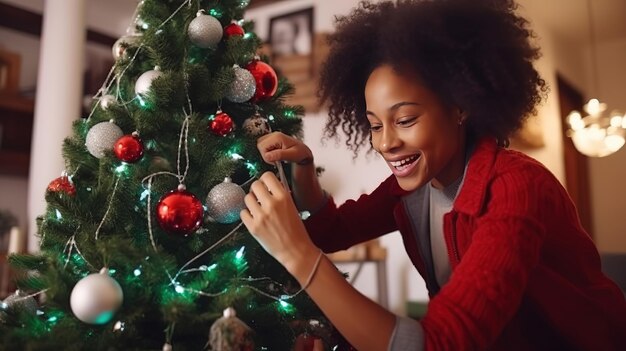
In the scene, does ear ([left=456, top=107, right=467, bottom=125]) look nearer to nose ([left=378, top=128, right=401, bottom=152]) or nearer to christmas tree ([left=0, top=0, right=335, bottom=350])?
nose ([left=378, top=128, right=401, bottom=152])

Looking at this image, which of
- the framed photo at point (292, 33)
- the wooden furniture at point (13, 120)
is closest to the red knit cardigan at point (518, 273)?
the framed photo at point (292, 33)

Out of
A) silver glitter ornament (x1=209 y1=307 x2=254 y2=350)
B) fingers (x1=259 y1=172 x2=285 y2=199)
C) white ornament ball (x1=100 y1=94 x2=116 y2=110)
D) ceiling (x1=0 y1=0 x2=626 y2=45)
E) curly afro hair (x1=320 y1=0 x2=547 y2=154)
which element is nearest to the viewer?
silver glitter ornament (x1=209 y1=307 x2=254 y2=350)

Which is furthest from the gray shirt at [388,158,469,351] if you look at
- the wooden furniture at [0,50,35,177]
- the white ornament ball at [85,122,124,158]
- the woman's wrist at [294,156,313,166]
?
the wooden furniture at [0,50,35,177]

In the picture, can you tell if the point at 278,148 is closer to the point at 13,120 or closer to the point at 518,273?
the point at 518,273

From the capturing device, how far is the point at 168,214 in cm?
73

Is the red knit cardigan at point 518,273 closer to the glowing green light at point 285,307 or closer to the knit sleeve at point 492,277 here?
the knit sleeve at point 492,277

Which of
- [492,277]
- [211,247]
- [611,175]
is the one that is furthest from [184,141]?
[611,175]

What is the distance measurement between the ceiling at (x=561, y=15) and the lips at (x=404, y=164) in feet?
7.52

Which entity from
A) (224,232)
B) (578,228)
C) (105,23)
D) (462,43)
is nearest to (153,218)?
(224,232)

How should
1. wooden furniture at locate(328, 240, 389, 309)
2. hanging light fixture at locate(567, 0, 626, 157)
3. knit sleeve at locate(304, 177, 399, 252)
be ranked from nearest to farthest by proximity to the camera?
knit sleeve at locate(304, 177, 399, 252) → wooden furniture at locate(328, 240, 389, 309) → hanging light fixture at locate(567, 0, 626, 157)

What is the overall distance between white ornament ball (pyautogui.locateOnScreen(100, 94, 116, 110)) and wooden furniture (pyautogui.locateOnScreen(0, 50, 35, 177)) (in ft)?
7.04

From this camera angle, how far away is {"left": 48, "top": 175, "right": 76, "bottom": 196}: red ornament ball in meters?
0.82

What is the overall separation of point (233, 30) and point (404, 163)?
42 cm

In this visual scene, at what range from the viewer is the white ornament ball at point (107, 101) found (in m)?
0.91
